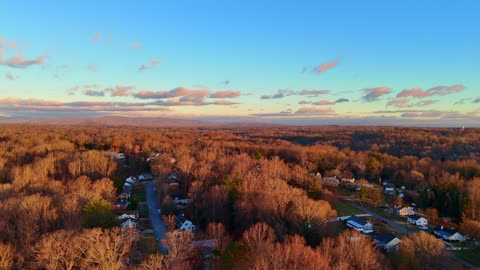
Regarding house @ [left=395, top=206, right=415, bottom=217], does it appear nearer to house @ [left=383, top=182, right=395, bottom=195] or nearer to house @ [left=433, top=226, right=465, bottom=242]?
house @ [left=433, top=226, right=465, bottom=242]

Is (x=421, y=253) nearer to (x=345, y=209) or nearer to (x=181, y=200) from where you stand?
(x=345, y=209)

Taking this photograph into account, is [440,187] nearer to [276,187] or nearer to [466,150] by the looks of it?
[276,187]

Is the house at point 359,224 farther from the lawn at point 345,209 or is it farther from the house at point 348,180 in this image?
the house at point 348,180

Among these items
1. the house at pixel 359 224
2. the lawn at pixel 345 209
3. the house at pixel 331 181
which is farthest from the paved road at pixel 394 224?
the house at pixel 331 181

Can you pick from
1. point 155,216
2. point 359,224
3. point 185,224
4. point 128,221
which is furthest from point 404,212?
point 128,221

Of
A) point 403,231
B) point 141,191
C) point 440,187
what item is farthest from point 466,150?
point 141,191

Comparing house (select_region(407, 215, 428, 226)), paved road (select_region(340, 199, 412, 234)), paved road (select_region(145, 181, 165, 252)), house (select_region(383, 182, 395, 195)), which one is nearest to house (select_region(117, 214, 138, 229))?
paved road (select_region(145, 181, 165, 252))
